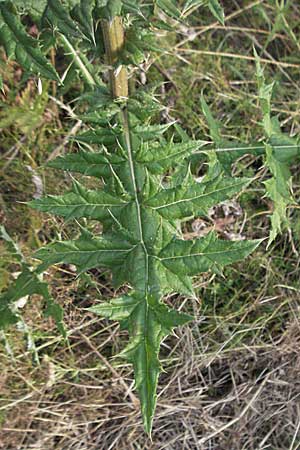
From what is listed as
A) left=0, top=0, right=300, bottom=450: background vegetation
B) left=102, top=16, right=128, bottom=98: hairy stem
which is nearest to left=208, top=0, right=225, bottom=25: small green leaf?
left=102, top=16, right=128, bottom=98: hairy stem

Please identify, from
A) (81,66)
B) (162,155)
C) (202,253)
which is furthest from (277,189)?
(81,66)

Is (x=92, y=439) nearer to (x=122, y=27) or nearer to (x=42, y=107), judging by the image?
(x=42, y=107)

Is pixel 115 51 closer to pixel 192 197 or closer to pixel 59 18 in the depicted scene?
pixel 59 18

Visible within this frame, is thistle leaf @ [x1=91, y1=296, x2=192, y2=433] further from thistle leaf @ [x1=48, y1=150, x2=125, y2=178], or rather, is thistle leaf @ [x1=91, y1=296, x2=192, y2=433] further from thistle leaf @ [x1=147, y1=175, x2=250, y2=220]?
thistle leaf @ [x1=48, y1=150, x2=125, y2=178]

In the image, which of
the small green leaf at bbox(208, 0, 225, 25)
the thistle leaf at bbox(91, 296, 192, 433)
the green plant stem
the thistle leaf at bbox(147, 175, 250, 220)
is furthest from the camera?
the green plant stem

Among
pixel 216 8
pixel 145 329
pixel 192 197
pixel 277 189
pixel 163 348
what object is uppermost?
pixel 216 8
